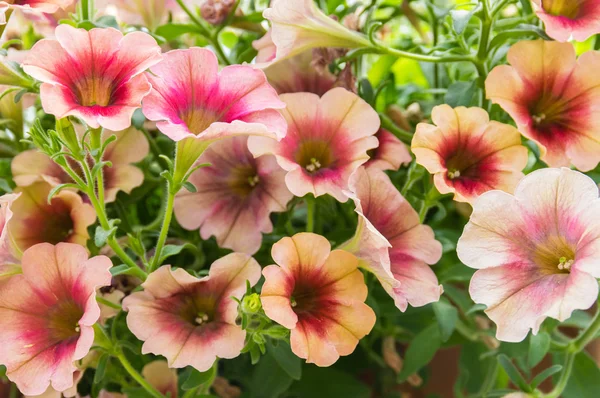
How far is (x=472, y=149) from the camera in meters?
0.56

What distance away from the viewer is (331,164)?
565mm

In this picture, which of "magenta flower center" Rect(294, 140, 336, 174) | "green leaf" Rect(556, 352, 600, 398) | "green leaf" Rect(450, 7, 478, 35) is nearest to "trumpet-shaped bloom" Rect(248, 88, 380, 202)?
"magenta flower center" Rect(294, 140, 336, 174)

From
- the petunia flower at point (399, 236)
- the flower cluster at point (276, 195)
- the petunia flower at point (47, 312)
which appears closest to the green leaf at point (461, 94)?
the flower cluster at point (276, 195)

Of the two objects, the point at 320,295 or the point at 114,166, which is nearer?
the point at 320,295

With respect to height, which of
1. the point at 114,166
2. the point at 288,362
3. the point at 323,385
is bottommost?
the point at 323,385

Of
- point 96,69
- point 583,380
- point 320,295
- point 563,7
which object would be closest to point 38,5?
point 96,69

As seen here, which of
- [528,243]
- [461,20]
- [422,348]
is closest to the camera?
[528,243]

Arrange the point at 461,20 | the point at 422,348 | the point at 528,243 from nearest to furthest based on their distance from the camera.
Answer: the point at 528,243, the point at 461,20, the point at 422,348

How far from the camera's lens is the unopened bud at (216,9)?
0.68 metres

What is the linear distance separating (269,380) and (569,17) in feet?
1.38

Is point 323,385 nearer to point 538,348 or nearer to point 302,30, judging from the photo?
point 538,348

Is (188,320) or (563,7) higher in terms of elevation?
(563,7)

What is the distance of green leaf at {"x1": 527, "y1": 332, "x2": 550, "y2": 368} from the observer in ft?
1.92

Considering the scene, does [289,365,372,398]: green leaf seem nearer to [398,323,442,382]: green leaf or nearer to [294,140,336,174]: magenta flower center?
[398,323,442,382]: green leaf
